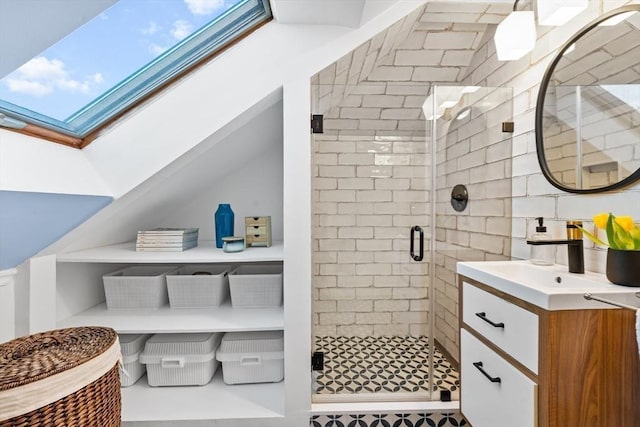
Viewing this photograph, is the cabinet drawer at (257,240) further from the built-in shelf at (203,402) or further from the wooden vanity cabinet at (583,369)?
the wooden vanity cabinet at (583,369)

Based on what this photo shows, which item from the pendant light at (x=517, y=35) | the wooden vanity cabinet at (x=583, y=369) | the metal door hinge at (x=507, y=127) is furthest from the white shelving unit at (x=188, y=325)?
the pendant light at (x=517, y=35)

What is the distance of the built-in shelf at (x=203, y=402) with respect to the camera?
5.47 feet

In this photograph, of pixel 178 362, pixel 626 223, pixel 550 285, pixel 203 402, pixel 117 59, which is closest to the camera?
pixel 626 223

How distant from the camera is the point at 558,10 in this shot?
4.95 ft

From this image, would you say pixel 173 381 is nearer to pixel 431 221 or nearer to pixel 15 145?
pixel 15 145

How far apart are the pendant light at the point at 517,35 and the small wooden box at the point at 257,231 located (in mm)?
1609

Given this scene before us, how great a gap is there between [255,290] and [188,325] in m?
0.41

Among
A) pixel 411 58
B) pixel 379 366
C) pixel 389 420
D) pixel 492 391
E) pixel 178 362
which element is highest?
pixel 411 58

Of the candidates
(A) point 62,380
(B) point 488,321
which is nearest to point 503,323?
(B) point 488,321

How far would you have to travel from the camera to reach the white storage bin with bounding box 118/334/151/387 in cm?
190

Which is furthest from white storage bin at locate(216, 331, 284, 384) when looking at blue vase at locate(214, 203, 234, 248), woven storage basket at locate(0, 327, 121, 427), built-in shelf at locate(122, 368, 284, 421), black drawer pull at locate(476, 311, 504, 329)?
black drawer pull at locate(476, 311, 504, 329)

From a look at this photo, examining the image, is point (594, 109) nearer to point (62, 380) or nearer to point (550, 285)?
point (550, 285)

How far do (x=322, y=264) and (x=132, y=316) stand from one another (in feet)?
3.75

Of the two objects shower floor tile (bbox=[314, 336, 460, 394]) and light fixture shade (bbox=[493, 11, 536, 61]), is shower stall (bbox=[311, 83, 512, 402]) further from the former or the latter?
light fixture shade (bbox=[493, 11, 536, 61])
